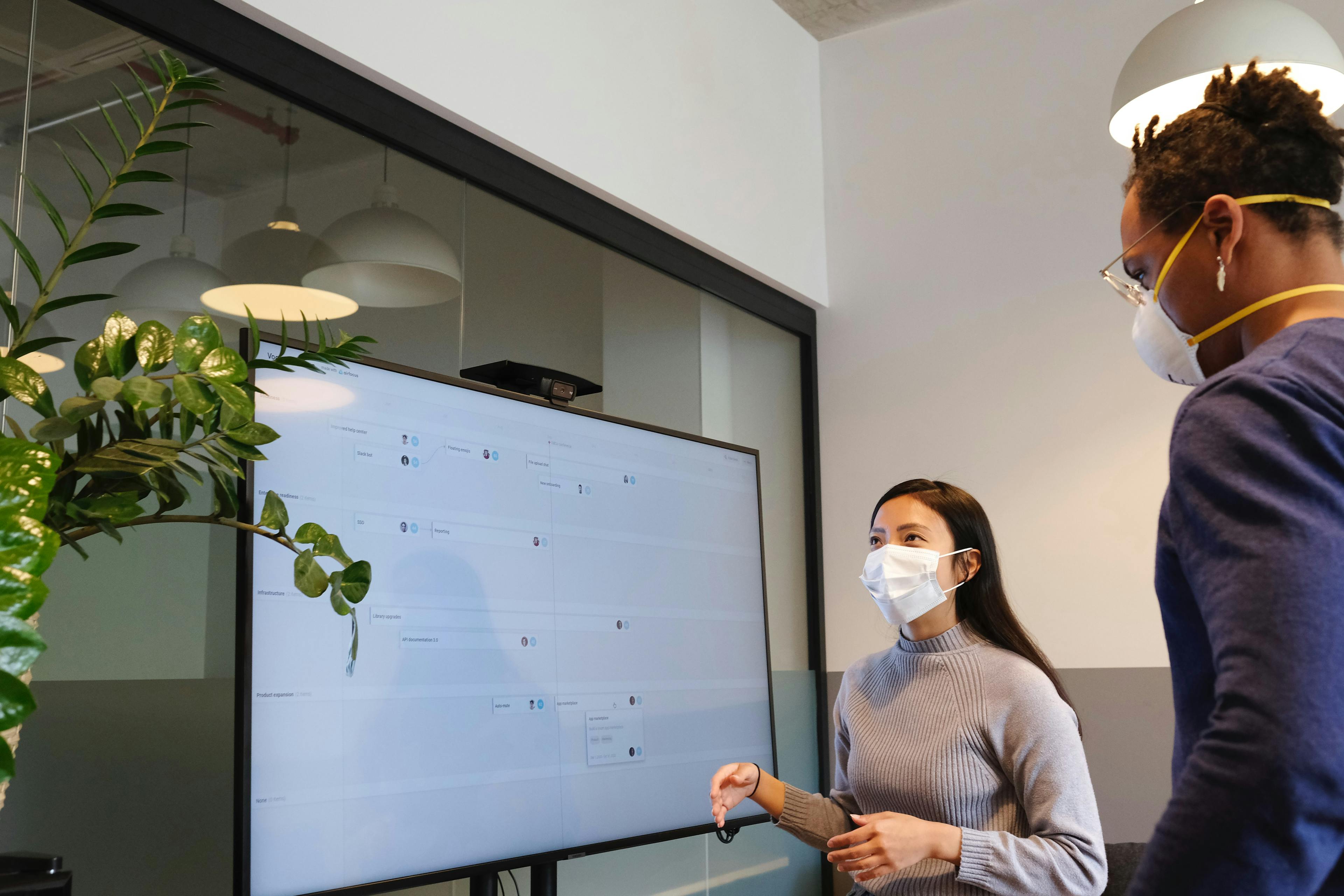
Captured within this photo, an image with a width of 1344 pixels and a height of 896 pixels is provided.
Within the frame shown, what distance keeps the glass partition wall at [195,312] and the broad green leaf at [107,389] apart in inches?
23.9

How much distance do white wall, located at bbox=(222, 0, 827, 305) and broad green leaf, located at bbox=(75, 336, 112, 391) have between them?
1.09 metres

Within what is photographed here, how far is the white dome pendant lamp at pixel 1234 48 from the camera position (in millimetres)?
1871

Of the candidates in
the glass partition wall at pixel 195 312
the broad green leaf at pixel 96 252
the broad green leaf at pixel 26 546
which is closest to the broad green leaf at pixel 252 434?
the broad green leaf at pixel 96 252

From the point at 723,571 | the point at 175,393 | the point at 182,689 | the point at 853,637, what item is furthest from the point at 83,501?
the point at 853,637

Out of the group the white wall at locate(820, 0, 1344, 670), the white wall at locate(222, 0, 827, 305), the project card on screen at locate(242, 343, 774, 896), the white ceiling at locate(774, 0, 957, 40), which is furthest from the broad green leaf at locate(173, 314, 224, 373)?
the white ceiling at locate(774, 0, 957, 40)

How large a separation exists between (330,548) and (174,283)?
746 mm

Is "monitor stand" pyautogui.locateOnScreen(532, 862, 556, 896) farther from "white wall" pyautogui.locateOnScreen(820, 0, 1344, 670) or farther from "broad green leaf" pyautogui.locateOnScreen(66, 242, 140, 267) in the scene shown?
"white wall" pyautogui.locateOnScreen(820, 0, 1344, 670)

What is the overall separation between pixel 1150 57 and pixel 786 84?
71.5 inches

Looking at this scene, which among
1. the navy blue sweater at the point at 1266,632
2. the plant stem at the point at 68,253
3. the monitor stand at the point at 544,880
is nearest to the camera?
the navy blue sweater at the point at 1266,632

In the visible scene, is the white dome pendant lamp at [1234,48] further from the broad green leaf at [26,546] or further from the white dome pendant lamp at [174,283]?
the broad green leaf at [26,546]

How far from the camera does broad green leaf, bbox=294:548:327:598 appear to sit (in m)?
1.13

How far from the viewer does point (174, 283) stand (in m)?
1.65

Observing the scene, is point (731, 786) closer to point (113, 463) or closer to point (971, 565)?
point (971, 565)

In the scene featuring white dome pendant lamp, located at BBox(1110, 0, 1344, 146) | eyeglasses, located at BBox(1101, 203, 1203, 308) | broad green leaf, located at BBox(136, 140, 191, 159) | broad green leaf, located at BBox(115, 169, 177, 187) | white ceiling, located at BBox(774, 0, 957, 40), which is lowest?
eyeglasses, located at BBox(1101, 203, 1203, 308)
